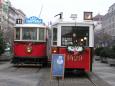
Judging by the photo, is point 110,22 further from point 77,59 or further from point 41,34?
point 77,59

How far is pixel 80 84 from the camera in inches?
712

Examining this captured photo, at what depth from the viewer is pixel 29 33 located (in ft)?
97.0

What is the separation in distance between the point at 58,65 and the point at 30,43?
9.04 m

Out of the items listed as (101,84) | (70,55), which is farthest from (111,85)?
(70,55)

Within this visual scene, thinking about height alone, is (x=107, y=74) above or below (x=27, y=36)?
below

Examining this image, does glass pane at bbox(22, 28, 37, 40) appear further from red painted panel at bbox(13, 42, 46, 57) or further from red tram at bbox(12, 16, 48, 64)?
red painted panel at bbox(13, 42, 46, 57)

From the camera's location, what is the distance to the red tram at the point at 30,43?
2939 centimetres

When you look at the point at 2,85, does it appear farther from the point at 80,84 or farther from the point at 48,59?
the point at 48,59

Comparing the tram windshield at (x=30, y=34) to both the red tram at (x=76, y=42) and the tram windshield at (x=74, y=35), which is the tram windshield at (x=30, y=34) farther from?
the tram windshield at (x=74, y=35)

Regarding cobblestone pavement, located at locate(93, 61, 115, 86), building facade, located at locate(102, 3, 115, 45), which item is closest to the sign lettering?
cobblestone pavement, located at locate(93, 61, 115, 86)

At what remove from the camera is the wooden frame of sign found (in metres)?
20.4

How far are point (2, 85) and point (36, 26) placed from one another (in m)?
13.3

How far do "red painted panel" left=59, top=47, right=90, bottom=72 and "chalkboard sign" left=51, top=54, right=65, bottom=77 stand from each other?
2.81 ft

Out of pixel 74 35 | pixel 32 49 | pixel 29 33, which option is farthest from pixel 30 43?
pixel 74 35
